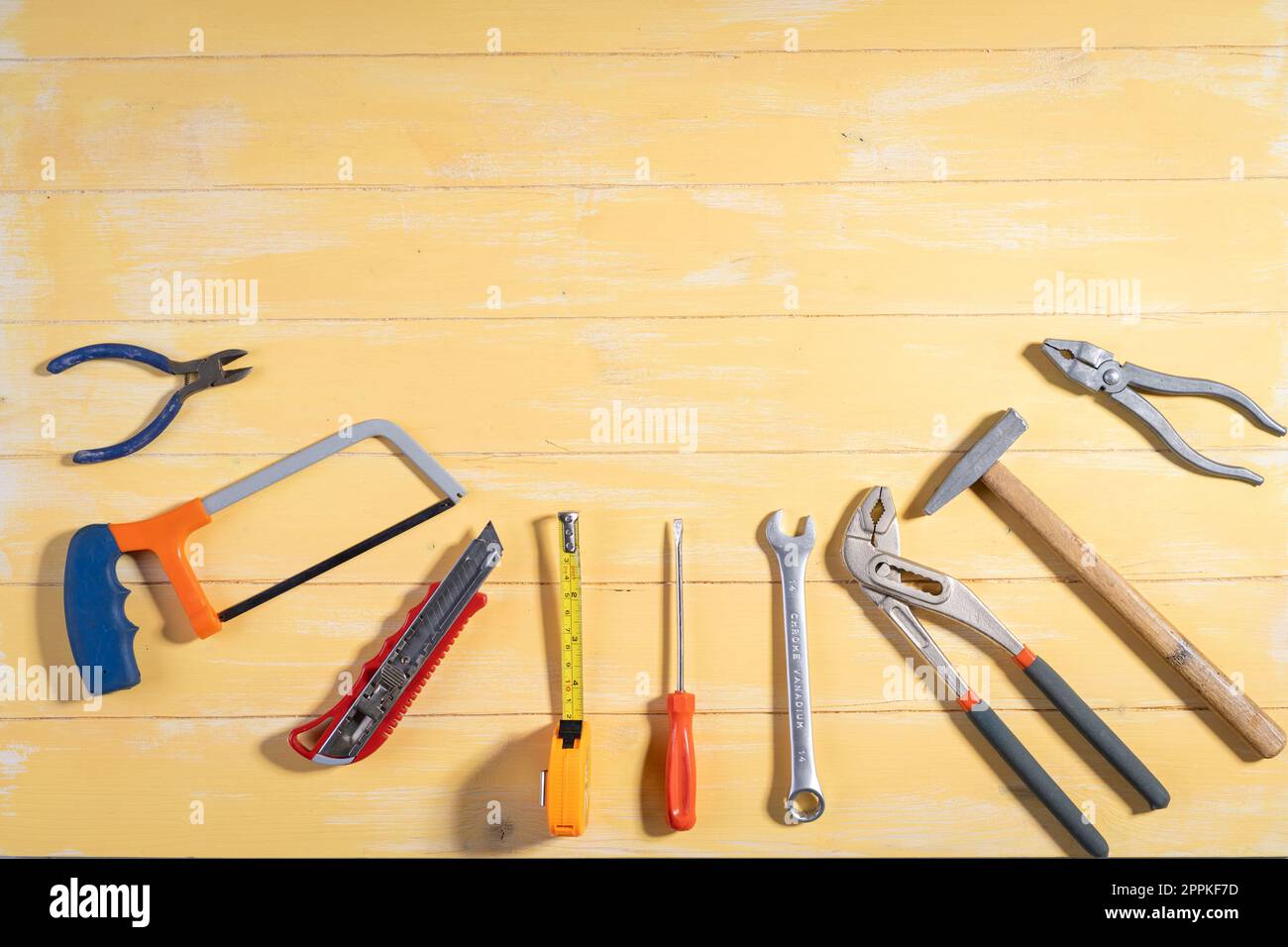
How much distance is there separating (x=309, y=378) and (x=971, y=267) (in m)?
1.05

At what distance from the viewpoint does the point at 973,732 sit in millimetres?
1396

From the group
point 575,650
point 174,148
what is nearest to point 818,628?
point 575,650

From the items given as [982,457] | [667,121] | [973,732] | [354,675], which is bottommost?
[973,732]

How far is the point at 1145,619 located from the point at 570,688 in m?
0.87

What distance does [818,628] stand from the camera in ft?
4.63

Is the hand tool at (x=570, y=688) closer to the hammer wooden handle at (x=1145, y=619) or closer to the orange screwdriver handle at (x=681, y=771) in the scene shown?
the orange screwdriver handle at (x=681, y=771)

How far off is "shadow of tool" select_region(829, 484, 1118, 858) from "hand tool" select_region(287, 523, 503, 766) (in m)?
0.55

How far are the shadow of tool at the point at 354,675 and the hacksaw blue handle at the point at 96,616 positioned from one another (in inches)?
9.1

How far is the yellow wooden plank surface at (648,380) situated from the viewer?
1400mm

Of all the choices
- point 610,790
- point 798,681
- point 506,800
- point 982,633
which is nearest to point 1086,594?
point 982,633

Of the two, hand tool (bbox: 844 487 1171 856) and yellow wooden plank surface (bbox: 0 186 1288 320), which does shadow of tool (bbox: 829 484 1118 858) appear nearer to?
hand tool (bbox: 844 487 1171 856)

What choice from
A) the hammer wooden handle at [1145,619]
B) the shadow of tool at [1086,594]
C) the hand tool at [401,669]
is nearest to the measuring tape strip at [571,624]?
the hand tool at [401,669]

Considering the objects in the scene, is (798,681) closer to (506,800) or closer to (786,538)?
(786,538)
